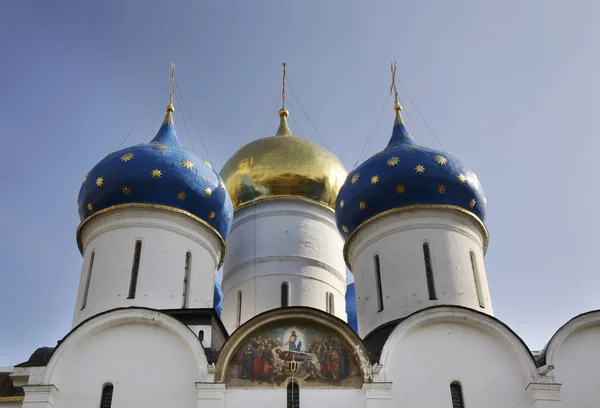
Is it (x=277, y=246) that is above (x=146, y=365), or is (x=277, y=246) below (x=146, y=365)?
above

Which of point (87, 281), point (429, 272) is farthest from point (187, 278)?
point (429, 272)

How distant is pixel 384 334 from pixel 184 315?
3.07m

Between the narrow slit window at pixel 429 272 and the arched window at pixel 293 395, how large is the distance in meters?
3.00

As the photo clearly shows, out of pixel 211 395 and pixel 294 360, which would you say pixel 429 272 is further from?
pixel 211 395

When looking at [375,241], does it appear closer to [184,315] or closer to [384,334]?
[384,334]

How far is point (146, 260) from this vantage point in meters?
12.6

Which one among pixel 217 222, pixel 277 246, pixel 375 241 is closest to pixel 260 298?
pixel 277 246

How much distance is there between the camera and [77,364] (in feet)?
34.9

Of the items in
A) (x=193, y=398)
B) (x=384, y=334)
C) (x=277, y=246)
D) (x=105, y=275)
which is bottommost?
(x=193, y=398)

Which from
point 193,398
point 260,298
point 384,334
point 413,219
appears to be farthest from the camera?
point 260,298

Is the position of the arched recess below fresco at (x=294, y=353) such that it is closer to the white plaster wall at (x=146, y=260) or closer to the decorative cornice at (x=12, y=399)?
the white plaster wall at (x=146, y=260)

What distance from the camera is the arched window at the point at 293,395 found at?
400 inches

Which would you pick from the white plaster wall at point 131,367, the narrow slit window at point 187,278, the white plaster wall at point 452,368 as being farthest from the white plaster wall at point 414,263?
the white plaster wall at point 131,367

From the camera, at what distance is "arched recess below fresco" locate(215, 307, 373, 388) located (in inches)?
408
